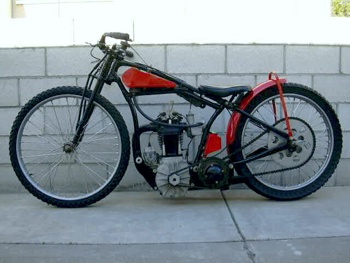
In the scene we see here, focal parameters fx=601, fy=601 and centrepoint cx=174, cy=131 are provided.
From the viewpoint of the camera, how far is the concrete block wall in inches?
223

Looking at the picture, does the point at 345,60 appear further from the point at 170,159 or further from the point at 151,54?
the point at 170,159

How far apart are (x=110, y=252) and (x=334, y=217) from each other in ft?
6.09

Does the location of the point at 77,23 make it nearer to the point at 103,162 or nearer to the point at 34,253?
the point at 103,162

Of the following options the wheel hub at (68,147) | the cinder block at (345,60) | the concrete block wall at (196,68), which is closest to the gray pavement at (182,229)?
the wheel hub at (68,147)

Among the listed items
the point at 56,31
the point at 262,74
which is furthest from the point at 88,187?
the point at 262,74

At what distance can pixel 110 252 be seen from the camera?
4.12 m

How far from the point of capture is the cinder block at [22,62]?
5691 mm

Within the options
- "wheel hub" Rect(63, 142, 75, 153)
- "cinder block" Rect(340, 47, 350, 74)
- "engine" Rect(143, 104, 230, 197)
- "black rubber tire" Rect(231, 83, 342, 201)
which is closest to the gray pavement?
"black rubber tire" Rect(231, 83, 342, 201)

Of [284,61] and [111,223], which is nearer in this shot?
[111,223]

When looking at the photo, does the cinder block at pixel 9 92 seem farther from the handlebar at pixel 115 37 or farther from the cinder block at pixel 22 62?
the handlebar at pixel 115 37

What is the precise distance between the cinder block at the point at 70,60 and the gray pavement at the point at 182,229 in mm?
1223

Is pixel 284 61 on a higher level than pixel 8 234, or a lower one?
higher

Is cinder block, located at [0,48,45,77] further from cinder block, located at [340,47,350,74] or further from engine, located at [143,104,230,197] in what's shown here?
cinder block, located at [340,47,350,74]

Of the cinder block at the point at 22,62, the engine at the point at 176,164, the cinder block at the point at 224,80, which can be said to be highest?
the cinder block at the point at 22,62
